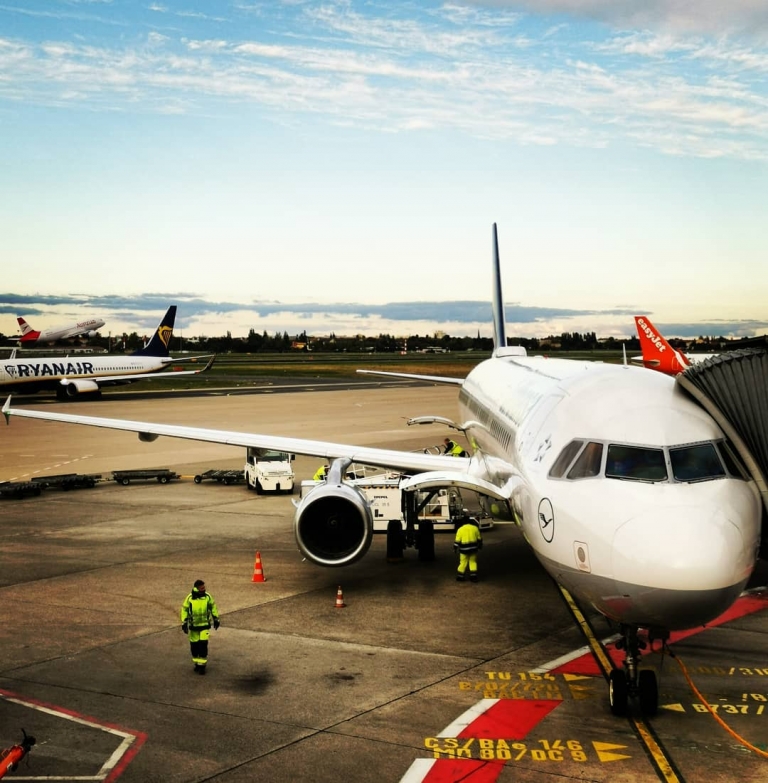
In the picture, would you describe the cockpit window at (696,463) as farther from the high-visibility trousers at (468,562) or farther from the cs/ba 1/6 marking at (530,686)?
the high-visibility trousers at (468,562)

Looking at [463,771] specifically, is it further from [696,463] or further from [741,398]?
[741,398]

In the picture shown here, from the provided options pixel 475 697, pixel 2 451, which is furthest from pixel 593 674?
pixel 2 451

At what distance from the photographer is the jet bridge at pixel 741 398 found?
1100 cm

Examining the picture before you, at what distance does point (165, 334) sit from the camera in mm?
78562

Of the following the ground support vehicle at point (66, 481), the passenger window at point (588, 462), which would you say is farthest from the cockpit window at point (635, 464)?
the ground support vehicle at point (66, 481)

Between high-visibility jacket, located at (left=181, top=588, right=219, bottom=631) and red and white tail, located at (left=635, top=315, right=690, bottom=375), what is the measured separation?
40723 mm

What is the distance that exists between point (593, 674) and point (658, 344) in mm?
39974

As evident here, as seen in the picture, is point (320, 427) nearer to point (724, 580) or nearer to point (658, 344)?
point (658, 344)

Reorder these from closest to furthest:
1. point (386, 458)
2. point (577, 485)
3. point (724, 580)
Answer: point (724, 580)
point (577, 485)
point (386, 458)

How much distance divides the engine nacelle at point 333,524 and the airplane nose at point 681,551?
7.45 meters

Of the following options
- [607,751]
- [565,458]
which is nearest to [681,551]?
[565,458]

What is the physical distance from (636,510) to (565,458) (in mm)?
1680

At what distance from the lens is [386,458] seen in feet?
65.7

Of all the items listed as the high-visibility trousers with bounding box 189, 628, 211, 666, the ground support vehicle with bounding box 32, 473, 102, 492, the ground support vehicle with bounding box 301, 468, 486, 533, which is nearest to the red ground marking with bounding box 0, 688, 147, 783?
the high-visibility trousers with bounding box 189, 628, 211, 666
